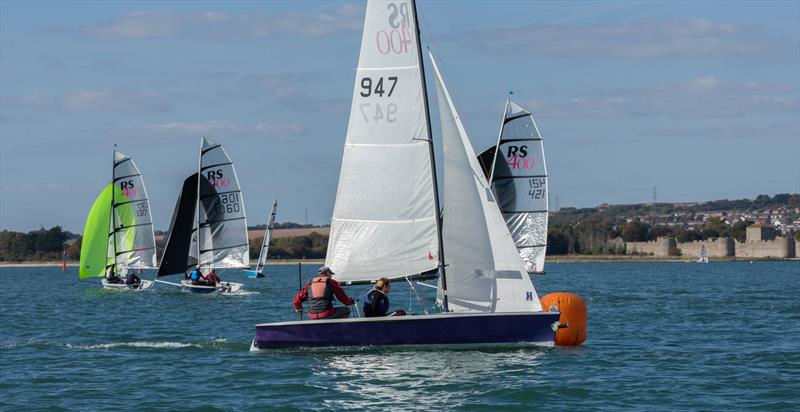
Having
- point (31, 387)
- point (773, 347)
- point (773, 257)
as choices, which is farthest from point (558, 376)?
point (773, 257)

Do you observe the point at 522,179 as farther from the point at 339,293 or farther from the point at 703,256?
the point at 703,256

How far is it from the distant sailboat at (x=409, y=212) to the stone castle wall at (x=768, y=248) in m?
145

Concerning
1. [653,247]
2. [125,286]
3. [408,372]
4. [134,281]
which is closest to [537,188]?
[408,372]

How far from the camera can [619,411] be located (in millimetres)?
16484

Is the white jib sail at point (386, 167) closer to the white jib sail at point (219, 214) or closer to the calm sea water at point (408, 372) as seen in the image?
the calm sea water at point (408, 372)

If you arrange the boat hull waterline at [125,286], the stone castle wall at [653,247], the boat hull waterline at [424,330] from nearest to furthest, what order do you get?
the boat hull waterline at [424,330] < the boat hull waterline at [125,286] < the stone castle wall at [653,247]

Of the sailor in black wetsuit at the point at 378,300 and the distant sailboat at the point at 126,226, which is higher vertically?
the distant sailboat at the point at 126,226

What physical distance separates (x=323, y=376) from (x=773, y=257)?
489ft

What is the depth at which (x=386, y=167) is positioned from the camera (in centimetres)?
2172

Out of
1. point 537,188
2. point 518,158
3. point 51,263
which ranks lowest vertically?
point 51,263

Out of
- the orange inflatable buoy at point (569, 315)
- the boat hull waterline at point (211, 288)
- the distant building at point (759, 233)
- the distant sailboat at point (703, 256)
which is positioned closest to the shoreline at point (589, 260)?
the distant sailboat at point (703, 256)

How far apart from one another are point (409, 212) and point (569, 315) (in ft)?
12.1

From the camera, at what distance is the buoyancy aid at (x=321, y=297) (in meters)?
21.0

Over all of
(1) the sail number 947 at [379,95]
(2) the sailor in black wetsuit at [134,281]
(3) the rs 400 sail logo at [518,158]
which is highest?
(3) the rs 400 sail logo at [518,158]
